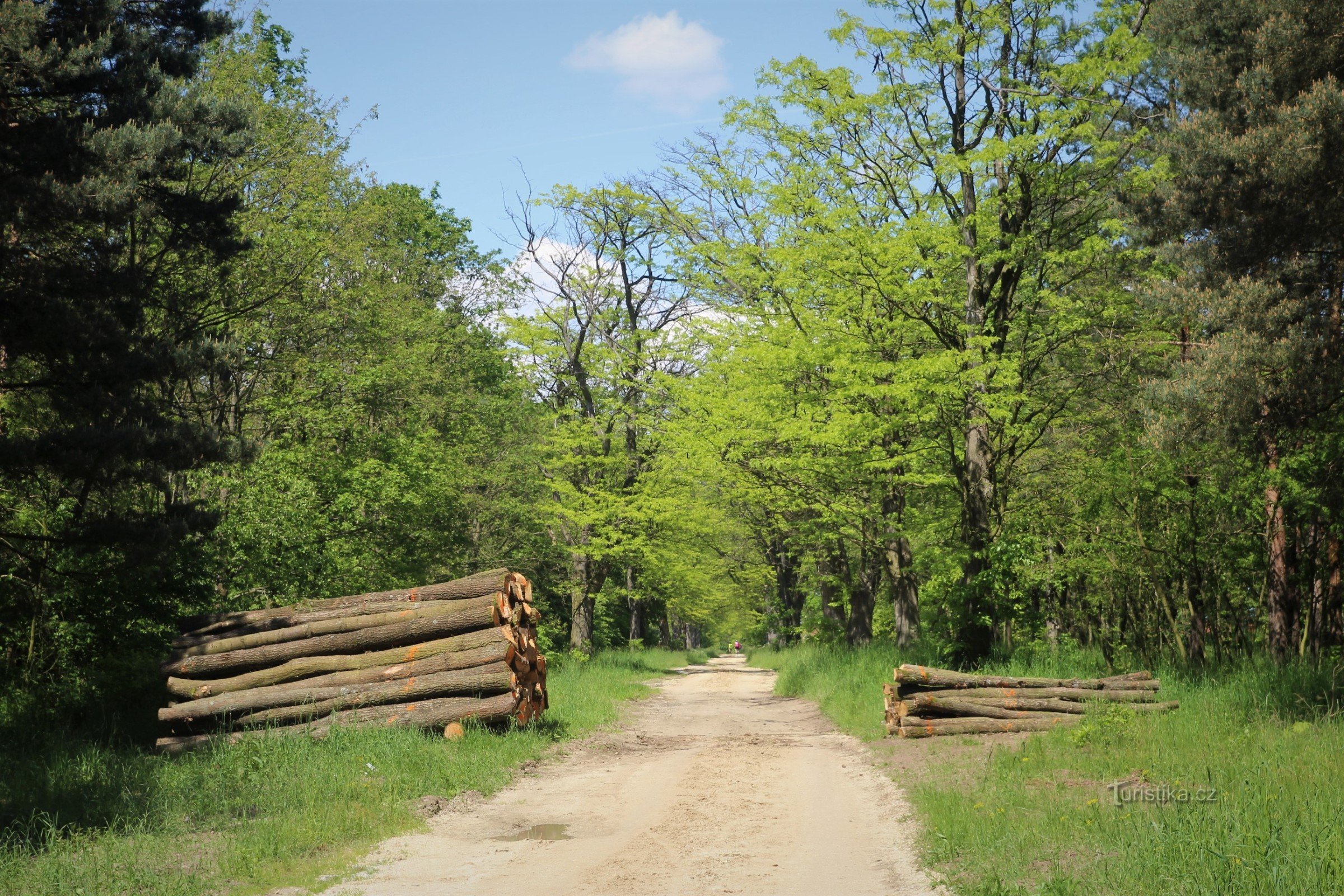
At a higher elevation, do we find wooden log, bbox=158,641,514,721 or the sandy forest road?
wooden log, bbox=158,641,514,721

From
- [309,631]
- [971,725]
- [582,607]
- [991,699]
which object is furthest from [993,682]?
[582,607]

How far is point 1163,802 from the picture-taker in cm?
672

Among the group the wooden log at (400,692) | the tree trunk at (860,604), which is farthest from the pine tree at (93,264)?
the tree trunk at (860,604)

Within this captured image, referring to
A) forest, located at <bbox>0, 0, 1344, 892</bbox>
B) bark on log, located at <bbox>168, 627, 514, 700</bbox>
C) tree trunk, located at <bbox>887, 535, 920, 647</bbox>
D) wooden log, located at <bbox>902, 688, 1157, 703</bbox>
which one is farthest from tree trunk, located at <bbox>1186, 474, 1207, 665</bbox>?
bark on log, located at <bbox>168, 627, 514, 700</bbox>

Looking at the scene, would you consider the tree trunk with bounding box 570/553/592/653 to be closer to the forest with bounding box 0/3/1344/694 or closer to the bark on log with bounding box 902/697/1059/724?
the forest with bounding box 0/3/1344/694

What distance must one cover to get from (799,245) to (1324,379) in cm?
1011

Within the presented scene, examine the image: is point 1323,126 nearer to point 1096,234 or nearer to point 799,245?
point 1096,234

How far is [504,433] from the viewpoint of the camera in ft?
110

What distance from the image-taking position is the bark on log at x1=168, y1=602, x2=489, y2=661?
1259 centimetres

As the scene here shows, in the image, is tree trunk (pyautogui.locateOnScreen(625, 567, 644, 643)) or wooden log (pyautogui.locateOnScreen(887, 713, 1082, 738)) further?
tree trunk (pyautogui.locateOnScreen(625, 567, 644, 643))

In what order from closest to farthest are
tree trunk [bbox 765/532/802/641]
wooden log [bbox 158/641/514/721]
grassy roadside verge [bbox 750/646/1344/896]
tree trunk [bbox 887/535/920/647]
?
grassy roadside verge [bbox 750/646/1344/896], wooden log [bbox 158/641/514/721], tree trunk [bbox 887/535/920/647], tree trunk [bbox 765/532/802/641]

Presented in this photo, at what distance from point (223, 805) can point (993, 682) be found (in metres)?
8.92

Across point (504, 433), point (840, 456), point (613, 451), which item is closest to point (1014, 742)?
point (840, 456)

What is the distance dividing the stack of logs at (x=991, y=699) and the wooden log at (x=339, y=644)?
545 centimetres
